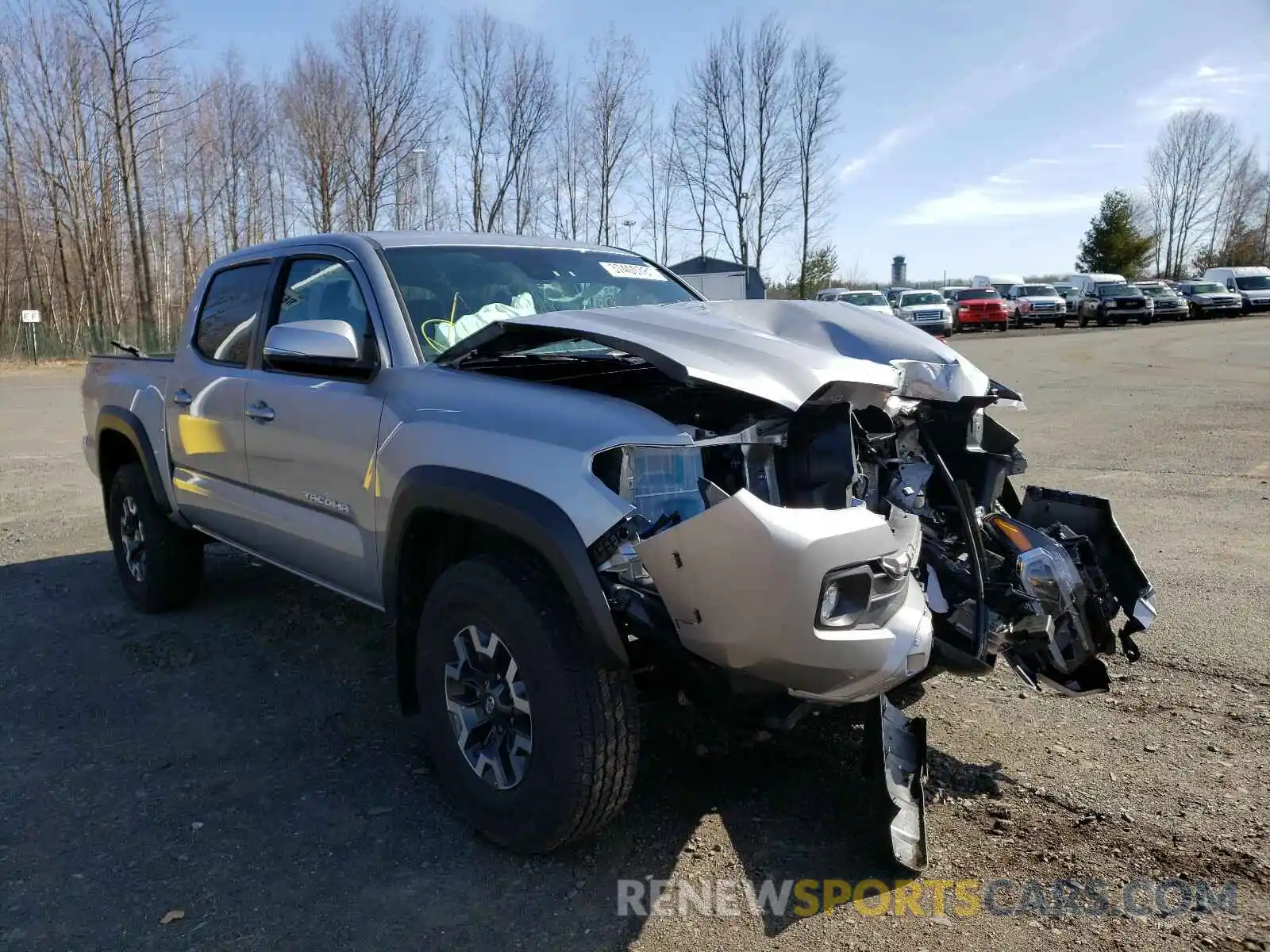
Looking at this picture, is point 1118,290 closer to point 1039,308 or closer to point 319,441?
point 1039,308

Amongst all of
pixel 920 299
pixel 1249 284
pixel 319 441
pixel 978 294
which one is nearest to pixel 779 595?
pixel 319 441

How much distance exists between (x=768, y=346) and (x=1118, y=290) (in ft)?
136

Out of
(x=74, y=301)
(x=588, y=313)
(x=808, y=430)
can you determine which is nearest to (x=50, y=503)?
(x=588, y=313)

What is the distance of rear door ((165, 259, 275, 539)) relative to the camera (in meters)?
4.30

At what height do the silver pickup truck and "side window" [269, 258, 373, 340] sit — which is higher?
"side window" [269, 258, 373, 340]

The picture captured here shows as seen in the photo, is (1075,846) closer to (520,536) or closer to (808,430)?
(808,430)

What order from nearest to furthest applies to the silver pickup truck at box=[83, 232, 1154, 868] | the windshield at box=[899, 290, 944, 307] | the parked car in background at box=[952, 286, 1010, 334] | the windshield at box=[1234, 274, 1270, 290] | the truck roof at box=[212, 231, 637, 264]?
the silver pickup truck at box=[83, 232, 1154, 868]
the truck roof at box=[212, 231, 637, 264]
the windshield at box=[899, 290, 944, 307]
the parked car in background at box=[952, 286, 1010, 334]
the windshield at box=[1234, 274, 1270, 290]

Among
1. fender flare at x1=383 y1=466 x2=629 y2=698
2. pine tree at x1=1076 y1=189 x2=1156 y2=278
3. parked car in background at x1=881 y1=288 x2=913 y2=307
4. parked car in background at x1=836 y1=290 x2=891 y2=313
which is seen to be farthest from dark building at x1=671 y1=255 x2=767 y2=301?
pine tree at x1=1076 y1=189 x2=1156 y2=278

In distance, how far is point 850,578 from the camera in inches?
96.3

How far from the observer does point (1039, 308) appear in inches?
1588

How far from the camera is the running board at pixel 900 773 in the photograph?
2777 mm

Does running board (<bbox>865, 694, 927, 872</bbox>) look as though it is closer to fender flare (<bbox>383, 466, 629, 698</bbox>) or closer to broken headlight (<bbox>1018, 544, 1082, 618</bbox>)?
broken headlight (<bbox>1018, 544, 1082, 618</bbox>)

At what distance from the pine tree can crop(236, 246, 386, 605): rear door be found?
62.7 meters

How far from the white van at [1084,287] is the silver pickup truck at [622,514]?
40.8 meters
